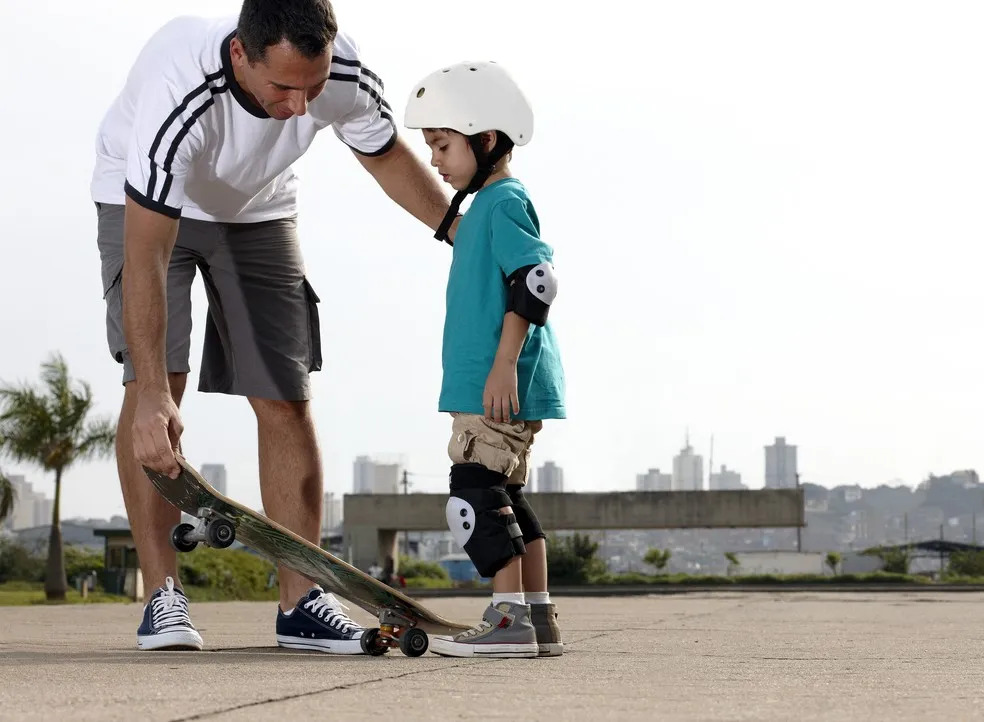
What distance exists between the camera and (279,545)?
151 inches

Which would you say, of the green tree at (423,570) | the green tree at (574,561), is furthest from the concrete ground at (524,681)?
the green tree at (423,570)

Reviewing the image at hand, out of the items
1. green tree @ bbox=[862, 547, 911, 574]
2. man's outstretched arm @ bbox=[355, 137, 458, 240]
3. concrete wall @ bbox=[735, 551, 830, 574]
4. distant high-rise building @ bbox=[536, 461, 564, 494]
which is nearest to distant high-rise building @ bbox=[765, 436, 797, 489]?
distant high-rise building @ bbox=[536, 461, 564, 494]

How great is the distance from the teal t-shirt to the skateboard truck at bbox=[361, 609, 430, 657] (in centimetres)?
63

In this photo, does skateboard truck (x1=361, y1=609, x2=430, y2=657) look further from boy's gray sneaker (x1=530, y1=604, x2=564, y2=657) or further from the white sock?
boy's gray sneaker (x1=530, y1=604, x2=564, y2=657)

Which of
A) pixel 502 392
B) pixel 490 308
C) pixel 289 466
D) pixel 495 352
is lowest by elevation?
pixel 289 466

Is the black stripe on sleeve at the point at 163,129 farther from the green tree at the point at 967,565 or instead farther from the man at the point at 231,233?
the green tree at the point at 967,565

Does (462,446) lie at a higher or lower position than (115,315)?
lower

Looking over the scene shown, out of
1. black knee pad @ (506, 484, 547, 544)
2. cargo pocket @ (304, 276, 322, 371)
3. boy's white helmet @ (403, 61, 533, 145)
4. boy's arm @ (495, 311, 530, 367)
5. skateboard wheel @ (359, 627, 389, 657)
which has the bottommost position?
skateboard wheel @ (359, 627, 389, 657)

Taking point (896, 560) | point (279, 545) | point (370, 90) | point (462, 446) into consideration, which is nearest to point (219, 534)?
point (279, 545)

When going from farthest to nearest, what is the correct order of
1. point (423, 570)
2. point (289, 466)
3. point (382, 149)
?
1. point (423, 570)
2. point (382, 149)
3. point (289, 466)

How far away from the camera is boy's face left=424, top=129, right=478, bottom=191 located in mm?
3965

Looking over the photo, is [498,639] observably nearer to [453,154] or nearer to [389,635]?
[389,635]

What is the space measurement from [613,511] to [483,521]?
40040mm

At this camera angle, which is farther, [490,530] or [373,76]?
[373,76]
